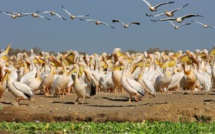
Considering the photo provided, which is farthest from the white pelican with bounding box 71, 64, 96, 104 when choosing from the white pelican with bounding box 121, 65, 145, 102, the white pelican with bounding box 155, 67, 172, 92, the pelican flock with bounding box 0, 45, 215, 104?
→ the white pelican with bounding box 155, 67, 172, 92

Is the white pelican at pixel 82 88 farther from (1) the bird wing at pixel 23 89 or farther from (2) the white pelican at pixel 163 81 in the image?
(2) the white pelican at pixel 163 81

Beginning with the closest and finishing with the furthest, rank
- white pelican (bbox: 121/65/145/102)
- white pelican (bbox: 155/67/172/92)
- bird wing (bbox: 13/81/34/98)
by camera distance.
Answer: bird wing (bbox: 13/81/34/98), white pelican (bbox: 121/65/145/102), white pelican (bbox: 155/67/172/92)

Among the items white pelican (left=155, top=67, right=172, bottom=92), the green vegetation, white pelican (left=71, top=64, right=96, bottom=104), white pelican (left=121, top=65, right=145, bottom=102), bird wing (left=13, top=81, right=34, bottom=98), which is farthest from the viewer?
white pelican (left=155, top=67, right=172, bottom=92)

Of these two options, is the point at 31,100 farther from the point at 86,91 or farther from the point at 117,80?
the point at 117,80

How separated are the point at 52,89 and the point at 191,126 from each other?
8.27m

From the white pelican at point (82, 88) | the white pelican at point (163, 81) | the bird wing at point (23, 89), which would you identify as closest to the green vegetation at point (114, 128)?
the bird wing at point (23, 89)

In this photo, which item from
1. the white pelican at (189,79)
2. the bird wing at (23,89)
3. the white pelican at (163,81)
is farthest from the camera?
the white pelican at (189,79)

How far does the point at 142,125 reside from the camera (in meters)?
11.7

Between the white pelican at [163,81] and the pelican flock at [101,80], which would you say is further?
the white pelican at [163,81]

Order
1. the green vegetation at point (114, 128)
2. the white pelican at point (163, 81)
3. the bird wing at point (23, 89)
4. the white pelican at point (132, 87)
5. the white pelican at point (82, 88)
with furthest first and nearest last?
the white pelican at point (163, 81) < the white pelican at point (132, 87) < the white pelican at point (82, 88) < the bird wing at point (23, 89) < the green vegetation at point (114, 128)

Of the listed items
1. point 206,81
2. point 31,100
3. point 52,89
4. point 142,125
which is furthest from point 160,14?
point 142,125

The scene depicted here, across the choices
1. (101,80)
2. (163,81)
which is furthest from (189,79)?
(101,80)

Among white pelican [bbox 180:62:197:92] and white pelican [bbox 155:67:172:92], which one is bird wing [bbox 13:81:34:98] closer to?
white pelican [bbox 155:67:172:92]

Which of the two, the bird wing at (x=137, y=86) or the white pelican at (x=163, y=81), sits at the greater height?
the white pelican at (x=163, y=81)
